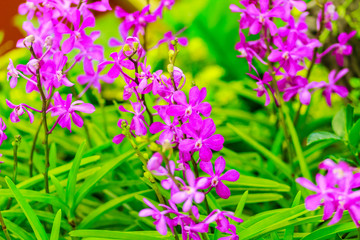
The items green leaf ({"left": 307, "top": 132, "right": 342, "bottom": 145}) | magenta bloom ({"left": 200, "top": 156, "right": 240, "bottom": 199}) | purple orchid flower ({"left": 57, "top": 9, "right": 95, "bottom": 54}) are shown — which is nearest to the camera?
magenta bloom ({"left": 200, "top": 156, "right": 240, "bottom": 199})

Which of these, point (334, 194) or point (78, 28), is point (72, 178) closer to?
point (78, 28)

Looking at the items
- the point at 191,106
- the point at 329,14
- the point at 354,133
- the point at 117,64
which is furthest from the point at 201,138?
the point at 329,14

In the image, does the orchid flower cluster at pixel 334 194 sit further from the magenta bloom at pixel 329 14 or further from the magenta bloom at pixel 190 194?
the magenta bloom at pixel 329 14

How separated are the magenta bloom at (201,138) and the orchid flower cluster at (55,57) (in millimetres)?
150

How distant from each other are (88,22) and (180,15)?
1202 millimetres

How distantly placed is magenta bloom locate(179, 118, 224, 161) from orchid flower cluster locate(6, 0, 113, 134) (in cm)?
15

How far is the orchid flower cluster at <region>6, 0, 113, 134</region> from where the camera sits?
1.90ft

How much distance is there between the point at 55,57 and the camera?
594 mm

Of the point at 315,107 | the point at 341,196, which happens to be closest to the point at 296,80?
the point at 341,196

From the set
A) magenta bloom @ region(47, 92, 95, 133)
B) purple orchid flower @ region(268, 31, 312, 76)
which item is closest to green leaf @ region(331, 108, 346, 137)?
purple orchid flower @ region(268, 31, 312, 76)

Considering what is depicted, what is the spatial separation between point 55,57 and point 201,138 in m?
0.25

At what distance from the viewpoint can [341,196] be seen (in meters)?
0.41

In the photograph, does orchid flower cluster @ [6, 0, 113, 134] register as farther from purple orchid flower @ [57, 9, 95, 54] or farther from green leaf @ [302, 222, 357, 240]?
green leaf @ [302, 222, 357, 240]

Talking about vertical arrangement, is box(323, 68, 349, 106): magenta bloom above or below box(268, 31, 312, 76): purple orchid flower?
below
